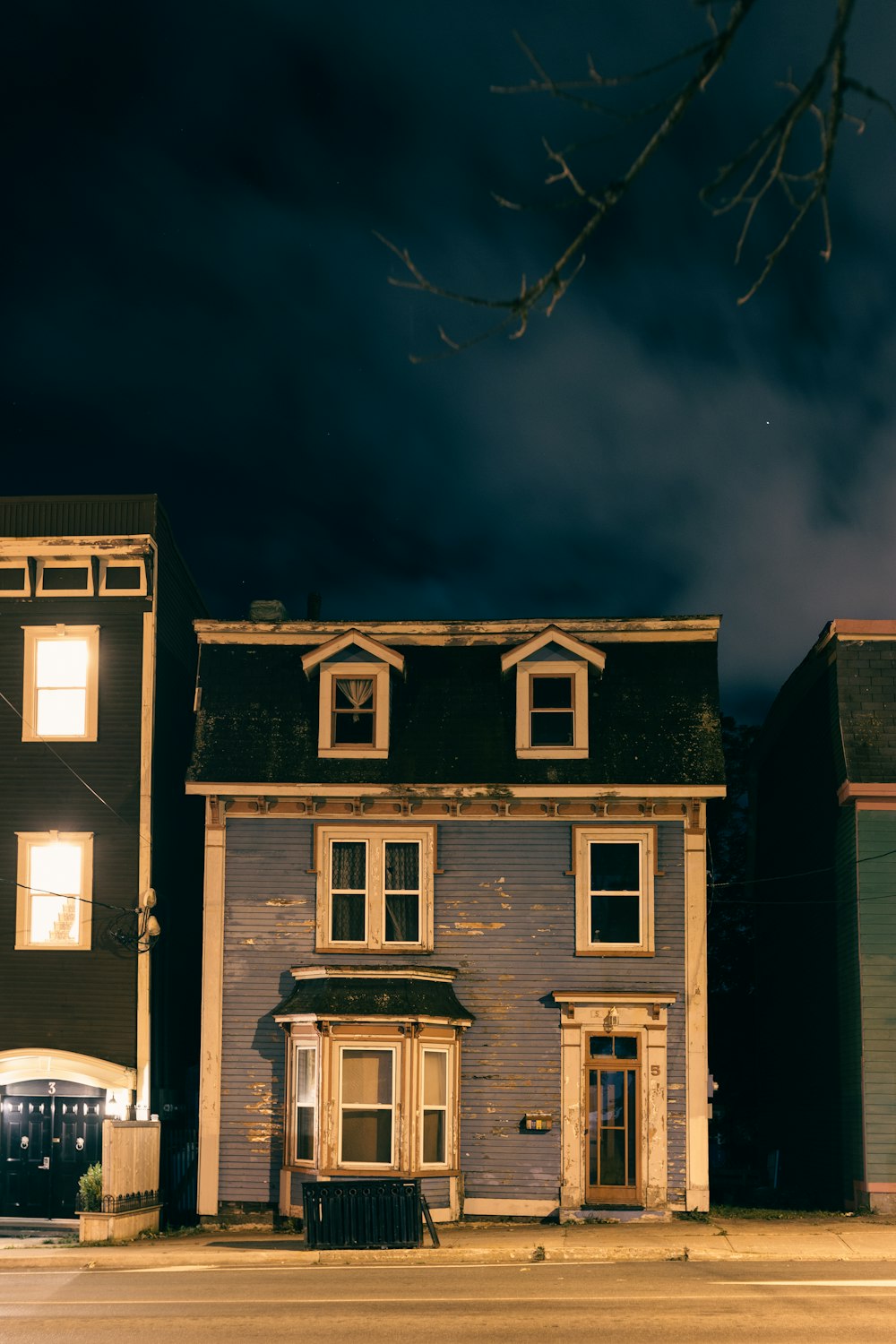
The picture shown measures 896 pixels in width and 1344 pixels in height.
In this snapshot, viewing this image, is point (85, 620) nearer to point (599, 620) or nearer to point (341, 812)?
point (341, 812)

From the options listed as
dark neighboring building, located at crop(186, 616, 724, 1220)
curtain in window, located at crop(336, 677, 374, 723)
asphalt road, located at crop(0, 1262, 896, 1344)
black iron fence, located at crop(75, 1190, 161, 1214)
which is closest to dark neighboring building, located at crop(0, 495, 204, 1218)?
dark neighboring building, located at crop(186, 616, 724, 1220)

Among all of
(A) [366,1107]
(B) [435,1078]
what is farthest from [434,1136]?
(A) [366,1107]

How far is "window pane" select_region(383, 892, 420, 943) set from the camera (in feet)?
82.3

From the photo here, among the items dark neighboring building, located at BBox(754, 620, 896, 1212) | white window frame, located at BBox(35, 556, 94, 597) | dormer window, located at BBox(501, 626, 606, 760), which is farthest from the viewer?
white window frame, located at BBox(35, 556, 94, 597)

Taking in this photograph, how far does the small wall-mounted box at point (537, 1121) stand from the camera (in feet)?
79.0

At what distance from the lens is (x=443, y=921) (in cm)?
2502

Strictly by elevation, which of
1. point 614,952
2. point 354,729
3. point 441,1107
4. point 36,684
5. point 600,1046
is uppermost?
point 36,684

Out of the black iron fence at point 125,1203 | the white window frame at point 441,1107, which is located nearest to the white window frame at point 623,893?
the white window frame at point 441,1107

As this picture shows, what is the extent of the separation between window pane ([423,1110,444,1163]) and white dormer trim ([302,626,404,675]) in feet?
23.9

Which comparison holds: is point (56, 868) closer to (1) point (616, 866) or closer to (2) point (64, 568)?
(2) point (64, 568)

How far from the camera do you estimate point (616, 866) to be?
25.0 m

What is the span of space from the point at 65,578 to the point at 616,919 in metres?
11.0

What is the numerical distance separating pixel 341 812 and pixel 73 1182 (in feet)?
23.8

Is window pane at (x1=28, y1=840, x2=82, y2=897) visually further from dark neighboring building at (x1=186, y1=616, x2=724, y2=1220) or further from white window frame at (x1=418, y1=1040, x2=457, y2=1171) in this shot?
white window frame at (x1=418, y1=1040, x2=457, y2=1171)
